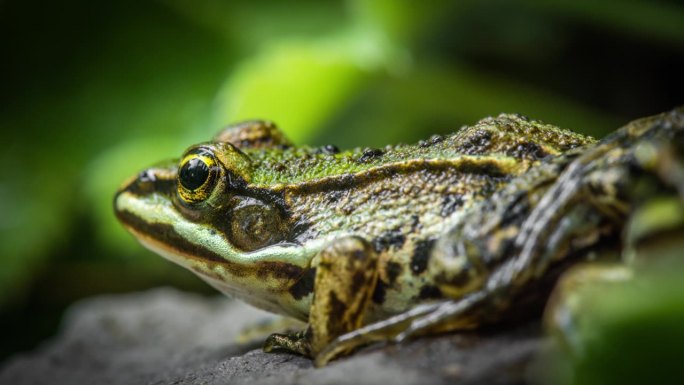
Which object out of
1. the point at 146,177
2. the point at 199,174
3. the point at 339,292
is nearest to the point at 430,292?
the point at 339,292

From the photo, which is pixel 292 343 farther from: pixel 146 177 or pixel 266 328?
pixel 146 177

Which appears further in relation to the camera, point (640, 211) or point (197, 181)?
point (197, 181)

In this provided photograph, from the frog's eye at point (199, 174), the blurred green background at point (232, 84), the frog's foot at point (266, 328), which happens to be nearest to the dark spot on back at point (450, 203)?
the frog's eye at point (199, 174)

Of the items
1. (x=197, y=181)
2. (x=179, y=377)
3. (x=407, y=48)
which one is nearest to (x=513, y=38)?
(x=407, y=48)

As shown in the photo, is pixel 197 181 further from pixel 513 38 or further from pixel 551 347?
pixel 513 38

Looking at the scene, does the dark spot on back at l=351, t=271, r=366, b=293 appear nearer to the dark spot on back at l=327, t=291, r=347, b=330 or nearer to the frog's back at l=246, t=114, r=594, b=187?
the dark spot on back at l=327, t=291, r=347, b=330

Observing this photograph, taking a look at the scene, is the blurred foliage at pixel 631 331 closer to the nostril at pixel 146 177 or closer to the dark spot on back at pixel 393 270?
the dark spot on back at pixel 393 270
